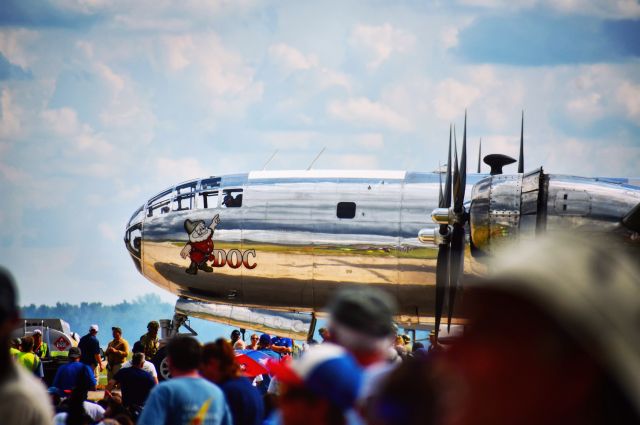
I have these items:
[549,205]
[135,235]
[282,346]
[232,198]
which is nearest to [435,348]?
[549,205]

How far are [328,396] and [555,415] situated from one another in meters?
1.78

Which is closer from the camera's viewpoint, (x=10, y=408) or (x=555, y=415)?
(x=555, y=415)

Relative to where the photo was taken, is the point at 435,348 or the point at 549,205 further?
the point at 549,205

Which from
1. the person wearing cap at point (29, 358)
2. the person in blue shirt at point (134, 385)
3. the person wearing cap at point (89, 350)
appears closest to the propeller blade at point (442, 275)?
the person wearing cap at point (89, 350)

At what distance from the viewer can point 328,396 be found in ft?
10.1

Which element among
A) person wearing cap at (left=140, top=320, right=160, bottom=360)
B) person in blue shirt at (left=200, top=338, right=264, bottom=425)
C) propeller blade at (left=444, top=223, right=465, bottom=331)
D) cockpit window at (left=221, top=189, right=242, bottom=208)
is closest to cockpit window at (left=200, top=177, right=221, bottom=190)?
cockpit window at (left=221, top=189, right=242, bottom=208)

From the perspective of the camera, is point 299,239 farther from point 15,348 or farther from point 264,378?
point 15,348

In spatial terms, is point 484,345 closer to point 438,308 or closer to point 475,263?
point 438,308

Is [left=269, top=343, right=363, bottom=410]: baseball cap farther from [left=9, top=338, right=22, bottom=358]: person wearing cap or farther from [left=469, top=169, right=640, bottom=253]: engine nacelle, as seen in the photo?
[left=469, top=169, right=640, bottom=253]: engine nacelle

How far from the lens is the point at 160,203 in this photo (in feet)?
71.8

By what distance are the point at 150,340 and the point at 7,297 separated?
14861 millimetres

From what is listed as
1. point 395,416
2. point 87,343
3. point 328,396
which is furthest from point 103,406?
point 395,416

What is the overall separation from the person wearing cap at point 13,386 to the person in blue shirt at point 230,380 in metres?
3.59

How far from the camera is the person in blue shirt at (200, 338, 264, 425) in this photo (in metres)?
7.22
